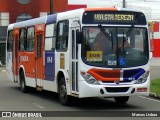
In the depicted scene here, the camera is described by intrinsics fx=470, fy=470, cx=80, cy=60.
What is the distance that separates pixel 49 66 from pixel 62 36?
1.65m

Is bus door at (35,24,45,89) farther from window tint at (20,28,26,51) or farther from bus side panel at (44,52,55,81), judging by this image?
window tint at (20,28,26,51)

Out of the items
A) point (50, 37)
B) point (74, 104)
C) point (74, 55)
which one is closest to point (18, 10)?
point (50, 37)

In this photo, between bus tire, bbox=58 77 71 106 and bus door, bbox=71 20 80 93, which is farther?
bus tire, bbox=58 77 71 106

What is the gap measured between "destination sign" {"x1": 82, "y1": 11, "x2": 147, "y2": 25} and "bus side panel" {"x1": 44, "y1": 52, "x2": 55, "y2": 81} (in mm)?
2668

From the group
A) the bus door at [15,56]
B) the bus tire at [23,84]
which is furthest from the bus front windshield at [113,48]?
the bus door at [15,56]

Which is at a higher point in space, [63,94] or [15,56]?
[15,56]

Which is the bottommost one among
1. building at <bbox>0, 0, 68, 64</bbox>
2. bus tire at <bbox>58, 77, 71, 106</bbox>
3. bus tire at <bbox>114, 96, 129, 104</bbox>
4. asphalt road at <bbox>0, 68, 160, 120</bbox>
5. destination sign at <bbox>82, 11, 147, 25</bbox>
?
asphalt road at <bbox>0, 68, 160, 120</bbox>

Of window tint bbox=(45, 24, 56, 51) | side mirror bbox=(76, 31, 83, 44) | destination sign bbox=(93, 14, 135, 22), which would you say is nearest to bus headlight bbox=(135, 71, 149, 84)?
destination sign bbox=(93, 14, 135, 22)

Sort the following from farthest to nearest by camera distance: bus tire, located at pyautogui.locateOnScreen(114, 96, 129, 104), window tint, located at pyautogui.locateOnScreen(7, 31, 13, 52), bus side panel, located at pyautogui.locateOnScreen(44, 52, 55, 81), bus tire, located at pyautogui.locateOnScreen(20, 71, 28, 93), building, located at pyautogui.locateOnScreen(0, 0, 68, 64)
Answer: building, located at pyautogui.locateOnScreen(0, 0, 68, 64) < window tint, located at pyautogui.locateOnScreen(7, 31, 13, 52) < bus tire, located at pyautogui.locateOnScreen(20, 71, 28, 93) < bus side panel, located at pyautogui.locateOnScreen(44, 52, 55, 81) < bus tire, located at pyautogui.locateOnScreen(114, 96, 129, 104)

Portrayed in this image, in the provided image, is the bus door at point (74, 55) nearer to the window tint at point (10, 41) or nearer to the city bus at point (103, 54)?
the city bus at point (103, 54)

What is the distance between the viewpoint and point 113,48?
46.4 feet

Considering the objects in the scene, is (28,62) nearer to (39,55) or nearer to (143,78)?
(39,55)

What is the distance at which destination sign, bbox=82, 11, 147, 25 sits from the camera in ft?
46.5

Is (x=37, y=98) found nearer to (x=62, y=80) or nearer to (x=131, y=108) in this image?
(x=62, y=80)
